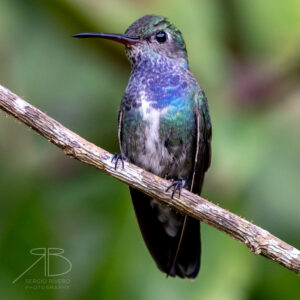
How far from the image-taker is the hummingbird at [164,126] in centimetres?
437

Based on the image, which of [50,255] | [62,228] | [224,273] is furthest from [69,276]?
[224,273]

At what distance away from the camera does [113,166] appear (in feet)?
12.3

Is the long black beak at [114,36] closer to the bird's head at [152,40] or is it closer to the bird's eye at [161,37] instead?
the bird's head at [152,40]

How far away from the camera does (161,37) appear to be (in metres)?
4.63

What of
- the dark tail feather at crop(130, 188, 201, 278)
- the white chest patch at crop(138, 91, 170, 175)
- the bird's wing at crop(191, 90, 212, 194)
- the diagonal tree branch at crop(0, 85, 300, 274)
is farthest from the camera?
the dark tail feather at crop(130, 188, 201, 278)

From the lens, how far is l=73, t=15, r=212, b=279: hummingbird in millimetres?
4367

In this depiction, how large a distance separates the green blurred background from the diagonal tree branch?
2.35ft

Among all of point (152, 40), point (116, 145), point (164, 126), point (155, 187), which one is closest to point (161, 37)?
point (152, 40)

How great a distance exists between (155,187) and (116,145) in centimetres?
134

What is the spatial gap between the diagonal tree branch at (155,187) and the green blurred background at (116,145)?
717mm

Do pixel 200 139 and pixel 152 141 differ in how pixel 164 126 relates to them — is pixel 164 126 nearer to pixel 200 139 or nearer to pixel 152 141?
pixel 152 141

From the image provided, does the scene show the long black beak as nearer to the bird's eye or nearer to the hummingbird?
the hummingbird
